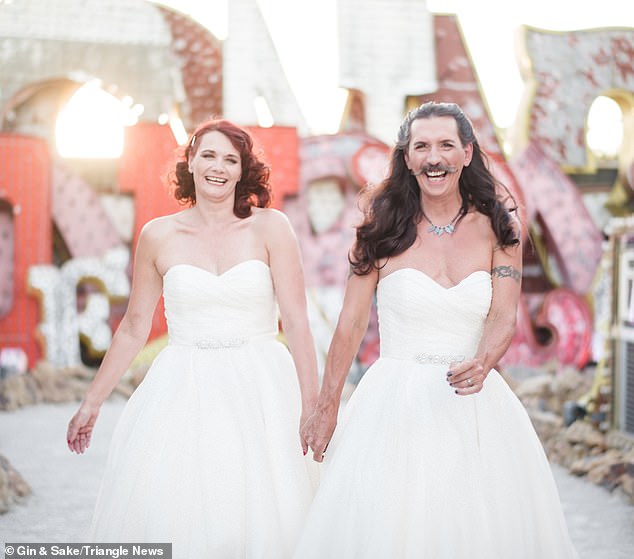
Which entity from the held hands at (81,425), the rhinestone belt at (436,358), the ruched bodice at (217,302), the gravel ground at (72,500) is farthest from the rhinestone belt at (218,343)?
the gravel ground at (72,500)

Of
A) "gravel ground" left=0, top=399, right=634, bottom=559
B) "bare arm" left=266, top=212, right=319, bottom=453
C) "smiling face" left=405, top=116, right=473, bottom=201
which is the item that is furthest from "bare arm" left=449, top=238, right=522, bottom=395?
"gravel ground" left=0, top=399, right=634, bottom=559

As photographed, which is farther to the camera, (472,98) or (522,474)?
(472,98)

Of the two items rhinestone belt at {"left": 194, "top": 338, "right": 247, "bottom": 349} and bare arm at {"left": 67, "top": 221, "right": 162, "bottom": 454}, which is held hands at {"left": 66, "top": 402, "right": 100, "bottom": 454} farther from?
rhinestone belt at {"left": 194, "top": 338, "right": 247, "bottom": 349}

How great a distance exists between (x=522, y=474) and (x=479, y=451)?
0.16m

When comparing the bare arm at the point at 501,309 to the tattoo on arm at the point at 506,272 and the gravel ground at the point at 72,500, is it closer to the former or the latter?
the tattoo on arm at the point at 506,272

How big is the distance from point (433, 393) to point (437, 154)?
780 mm

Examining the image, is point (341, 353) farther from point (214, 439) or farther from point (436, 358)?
point (214, 439)

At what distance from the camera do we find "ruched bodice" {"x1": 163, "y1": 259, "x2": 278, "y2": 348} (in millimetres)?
3154

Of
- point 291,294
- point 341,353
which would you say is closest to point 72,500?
point 291,294

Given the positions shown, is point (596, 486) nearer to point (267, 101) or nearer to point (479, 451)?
point (479, 451)

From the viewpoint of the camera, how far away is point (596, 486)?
19.0 ft

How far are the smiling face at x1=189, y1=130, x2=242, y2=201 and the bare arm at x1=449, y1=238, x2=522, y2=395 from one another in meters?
Result: 1.06

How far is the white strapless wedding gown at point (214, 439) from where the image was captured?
2973mm

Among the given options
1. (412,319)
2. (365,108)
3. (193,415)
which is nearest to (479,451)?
(412,319)
